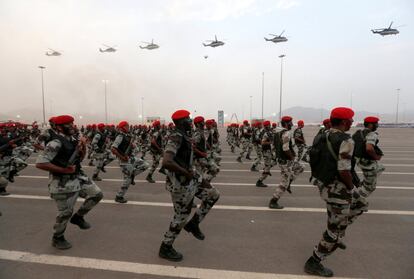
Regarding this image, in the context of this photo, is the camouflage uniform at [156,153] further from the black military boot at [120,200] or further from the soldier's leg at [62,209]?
the soldier's leg at [62,209]

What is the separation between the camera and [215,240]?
14.2 feet

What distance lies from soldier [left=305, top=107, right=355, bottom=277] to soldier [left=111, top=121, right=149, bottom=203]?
4529mm

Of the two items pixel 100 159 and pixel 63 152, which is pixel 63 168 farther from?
pixel 100 159

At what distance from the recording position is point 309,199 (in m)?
6.63

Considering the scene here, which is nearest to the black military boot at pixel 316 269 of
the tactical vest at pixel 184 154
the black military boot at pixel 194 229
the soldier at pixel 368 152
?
the black military boot at pixel 194 229

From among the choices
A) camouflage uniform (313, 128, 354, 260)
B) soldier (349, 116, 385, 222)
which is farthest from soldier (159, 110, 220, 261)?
soldier (349, 116, 385, 222)

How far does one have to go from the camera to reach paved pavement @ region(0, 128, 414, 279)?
135 inches

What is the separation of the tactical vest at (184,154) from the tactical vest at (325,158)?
5.38 feet

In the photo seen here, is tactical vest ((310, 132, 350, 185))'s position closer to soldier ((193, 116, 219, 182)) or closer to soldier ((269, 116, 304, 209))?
soldier ((269, 116, 304, 209))

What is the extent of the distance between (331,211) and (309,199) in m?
3.46

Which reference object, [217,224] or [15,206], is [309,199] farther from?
[15,206]

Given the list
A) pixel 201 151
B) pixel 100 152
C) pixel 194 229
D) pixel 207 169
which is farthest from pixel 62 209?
pixel 100 152

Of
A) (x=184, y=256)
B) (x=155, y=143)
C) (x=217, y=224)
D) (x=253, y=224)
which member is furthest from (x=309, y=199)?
(x=155, y=143)

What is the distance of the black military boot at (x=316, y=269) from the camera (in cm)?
328
